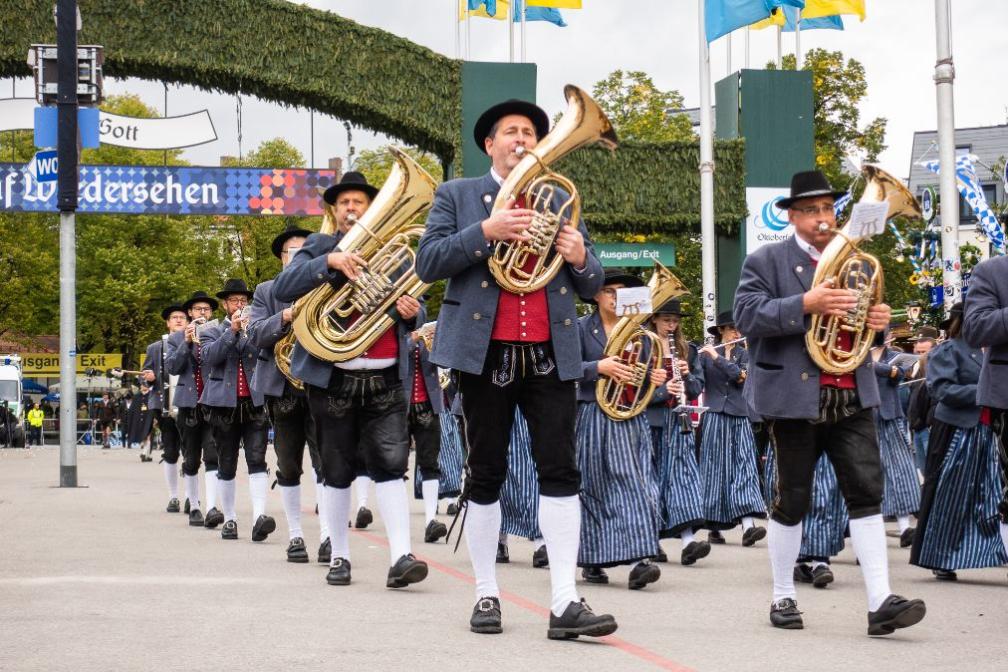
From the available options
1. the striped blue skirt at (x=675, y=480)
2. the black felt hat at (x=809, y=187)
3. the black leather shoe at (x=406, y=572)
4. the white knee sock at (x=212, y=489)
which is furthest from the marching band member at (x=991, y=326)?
the white knee sock at (x=212, y=489)

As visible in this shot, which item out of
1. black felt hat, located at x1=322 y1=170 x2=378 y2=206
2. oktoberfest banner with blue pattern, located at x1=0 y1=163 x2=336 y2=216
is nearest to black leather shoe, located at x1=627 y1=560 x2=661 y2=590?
black felt hat, located at x1=322 y1=170 x2=378 y2=206

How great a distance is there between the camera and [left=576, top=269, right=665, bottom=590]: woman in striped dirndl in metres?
A: 9.03

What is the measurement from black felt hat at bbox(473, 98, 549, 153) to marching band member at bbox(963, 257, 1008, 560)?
8.00 feet

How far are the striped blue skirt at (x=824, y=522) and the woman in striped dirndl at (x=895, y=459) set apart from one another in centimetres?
228

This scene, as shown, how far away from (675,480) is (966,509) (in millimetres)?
2328

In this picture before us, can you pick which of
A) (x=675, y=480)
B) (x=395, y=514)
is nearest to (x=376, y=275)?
(x=395, y=514)

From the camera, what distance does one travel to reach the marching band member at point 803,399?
22.8 ft

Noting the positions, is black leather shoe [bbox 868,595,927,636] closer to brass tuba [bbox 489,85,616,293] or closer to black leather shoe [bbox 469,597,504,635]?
black leather shoe [bbox 469,597,504,635]

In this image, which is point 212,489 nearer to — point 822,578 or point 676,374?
point 676,374

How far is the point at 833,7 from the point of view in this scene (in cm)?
2684

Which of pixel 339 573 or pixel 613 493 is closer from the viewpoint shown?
pixel 339 573

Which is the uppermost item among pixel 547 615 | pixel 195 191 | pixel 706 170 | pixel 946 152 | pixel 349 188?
pixel 195 191

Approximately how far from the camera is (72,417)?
67.7ft

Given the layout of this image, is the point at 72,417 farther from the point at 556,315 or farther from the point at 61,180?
the point at 556,315
